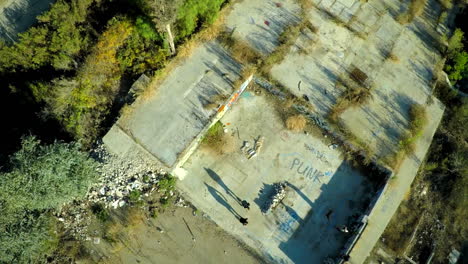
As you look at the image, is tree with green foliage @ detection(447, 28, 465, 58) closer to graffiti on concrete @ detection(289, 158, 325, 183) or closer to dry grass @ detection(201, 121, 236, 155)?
graffiti on concrete @ detection(289, 158, 325, 183)

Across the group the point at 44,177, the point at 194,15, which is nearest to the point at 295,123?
the point at 194,15

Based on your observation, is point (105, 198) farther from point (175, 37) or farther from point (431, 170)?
point (431, 170)

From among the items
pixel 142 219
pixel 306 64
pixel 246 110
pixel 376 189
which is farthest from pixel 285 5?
pixel 142 219

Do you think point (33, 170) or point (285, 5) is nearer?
point (33, 170)

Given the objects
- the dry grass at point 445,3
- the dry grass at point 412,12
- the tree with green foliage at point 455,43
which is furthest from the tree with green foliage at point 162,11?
the dry grass at point 445,3

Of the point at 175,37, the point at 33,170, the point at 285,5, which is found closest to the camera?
the point at 33,170

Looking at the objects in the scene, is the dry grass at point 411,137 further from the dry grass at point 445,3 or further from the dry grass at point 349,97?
the dry grass at point 445,3
